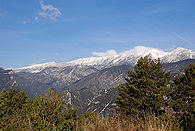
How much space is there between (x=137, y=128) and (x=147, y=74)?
29.7 meters

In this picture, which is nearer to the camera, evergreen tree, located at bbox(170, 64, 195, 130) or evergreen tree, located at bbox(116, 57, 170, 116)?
evergreen tree, located at bbox(170, 64, 195, 130)

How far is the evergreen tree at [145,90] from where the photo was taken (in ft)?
104

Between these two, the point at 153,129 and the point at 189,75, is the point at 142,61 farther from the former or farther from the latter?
the point at 153,129

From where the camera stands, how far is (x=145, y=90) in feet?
110

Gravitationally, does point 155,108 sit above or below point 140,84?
below

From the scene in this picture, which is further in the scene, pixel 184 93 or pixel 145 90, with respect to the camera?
pixel 145 90

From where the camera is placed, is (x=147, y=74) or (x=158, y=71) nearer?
(x=147, y=74)

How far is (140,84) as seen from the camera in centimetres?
3447

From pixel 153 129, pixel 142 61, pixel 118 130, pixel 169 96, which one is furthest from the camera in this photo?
pixel 142 61

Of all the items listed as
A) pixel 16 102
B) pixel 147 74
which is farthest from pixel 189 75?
pixel 16 102

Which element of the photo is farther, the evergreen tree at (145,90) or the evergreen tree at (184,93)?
the evergreen tree at (145,90)

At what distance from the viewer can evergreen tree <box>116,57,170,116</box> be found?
31791 mm

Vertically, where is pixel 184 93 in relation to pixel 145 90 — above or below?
below

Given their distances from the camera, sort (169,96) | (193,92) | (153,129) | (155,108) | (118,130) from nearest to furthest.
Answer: (153,129), (118,130), (193,92), (155,108), (169,96)
